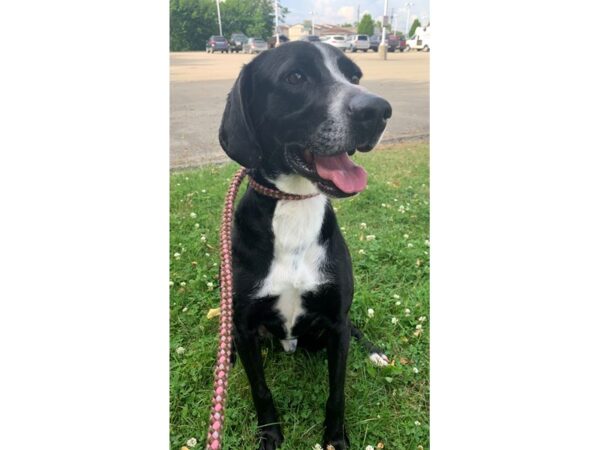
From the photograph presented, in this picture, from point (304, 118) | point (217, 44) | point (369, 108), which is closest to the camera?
point (369, 108)

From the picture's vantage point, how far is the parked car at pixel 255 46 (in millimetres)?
1760

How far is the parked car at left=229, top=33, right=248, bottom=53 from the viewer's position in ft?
6.01

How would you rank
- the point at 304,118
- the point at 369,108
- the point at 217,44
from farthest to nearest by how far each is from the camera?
the point at 217,44
the point at 304,118
the point at 369,108

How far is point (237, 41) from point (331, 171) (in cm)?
70

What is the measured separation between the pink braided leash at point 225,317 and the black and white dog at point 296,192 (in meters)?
0.03

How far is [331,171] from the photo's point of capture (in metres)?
1.55

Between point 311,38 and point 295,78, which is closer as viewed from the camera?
point 295,78

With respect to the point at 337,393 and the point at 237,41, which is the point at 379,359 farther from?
the point at 237,41

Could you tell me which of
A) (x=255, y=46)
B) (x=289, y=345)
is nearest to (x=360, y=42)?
(x=255, y=46)

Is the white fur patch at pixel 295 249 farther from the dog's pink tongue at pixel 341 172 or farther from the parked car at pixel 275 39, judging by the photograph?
the parked car at pixel 275 39

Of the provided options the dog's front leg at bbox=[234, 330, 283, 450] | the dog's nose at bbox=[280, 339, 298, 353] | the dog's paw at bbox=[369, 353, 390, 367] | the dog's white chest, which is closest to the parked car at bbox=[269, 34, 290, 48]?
the dog's white chest

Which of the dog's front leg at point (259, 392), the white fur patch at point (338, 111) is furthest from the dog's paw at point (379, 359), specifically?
the white fur patch at point (338, 111)

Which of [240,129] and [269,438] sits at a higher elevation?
[240,129]
